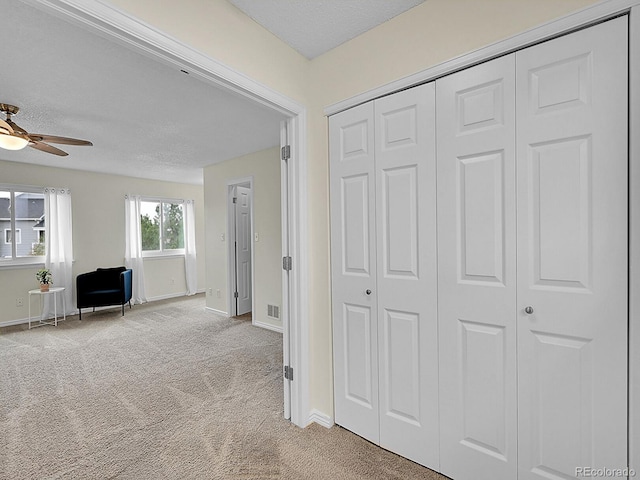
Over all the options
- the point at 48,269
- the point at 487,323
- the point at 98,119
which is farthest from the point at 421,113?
the point at 48,269

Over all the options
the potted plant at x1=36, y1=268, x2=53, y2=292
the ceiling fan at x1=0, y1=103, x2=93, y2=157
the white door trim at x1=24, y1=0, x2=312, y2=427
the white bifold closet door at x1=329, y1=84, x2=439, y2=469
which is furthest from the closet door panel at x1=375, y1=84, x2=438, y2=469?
the potted plant at x1=36, y1=268, x2=53, y2=292

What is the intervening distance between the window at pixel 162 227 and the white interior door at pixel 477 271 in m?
6.33

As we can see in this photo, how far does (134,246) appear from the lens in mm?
5973

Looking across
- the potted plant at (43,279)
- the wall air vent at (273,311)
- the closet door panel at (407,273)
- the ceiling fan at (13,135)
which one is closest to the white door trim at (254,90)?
the closet door panel at (407,273)

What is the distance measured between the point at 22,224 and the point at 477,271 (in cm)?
655

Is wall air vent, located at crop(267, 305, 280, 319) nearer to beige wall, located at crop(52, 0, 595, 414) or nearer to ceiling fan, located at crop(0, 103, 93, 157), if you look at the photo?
beige wall, located at crop(52, 0, 595, 414)

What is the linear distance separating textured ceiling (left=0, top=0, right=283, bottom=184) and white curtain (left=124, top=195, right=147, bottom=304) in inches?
50.6

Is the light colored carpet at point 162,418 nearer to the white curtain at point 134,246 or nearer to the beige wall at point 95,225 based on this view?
the beige wall at point 95,225

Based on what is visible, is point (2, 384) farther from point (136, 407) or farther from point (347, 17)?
point (347, 17)

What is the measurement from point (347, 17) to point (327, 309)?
1.72 m

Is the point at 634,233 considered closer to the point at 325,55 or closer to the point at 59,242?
the point at 325,55

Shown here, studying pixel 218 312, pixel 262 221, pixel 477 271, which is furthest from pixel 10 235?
pixel 477 271

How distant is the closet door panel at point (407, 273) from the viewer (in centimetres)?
157

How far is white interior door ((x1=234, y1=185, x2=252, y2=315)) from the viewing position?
16.8 ft
